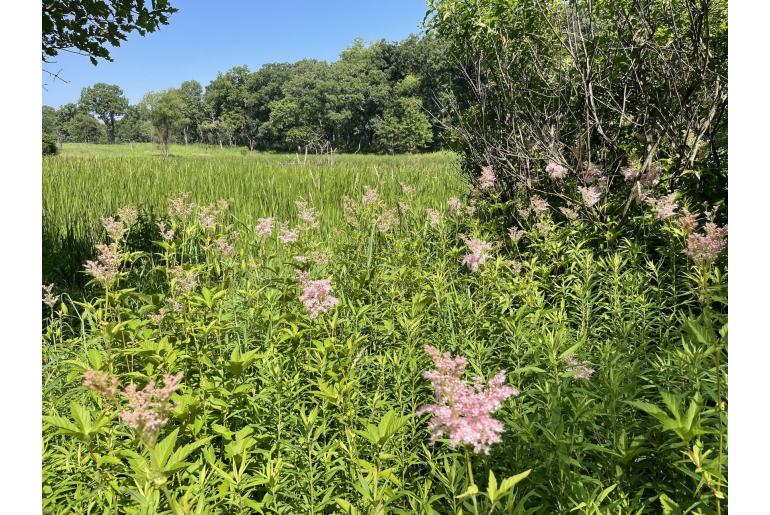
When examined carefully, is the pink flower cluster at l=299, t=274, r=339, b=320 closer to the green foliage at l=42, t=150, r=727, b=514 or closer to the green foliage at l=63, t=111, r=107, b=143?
the green foliage at l=42, t=150, r=727, b=514

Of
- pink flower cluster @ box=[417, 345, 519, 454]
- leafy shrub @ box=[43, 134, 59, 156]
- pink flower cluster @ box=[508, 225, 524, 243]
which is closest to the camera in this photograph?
pink flower cluster @ box=[417, 345, 519, 454]

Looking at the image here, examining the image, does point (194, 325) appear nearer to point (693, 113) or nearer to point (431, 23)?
point (693, 113)

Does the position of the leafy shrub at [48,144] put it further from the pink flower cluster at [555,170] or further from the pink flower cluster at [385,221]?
the pink flower cluster at [555,170]

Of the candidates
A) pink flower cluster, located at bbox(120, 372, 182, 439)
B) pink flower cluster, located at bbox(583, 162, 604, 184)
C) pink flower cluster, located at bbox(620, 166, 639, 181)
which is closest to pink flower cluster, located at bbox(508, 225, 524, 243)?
pink flower cluster, located at bbox(583, 162, 604, 184)

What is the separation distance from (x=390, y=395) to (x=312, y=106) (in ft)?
232

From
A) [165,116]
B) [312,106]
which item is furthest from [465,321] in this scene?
[312,106]

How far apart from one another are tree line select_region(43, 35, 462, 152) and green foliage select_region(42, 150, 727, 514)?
5179cm

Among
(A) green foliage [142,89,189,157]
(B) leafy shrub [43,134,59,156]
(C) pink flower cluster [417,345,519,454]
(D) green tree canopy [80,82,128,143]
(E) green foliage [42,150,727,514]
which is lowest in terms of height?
(E) green foliage [42,150,727,514]

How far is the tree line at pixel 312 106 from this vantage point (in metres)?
58.8

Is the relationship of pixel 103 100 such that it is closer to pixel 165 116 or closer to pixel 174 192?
pixel 165 116

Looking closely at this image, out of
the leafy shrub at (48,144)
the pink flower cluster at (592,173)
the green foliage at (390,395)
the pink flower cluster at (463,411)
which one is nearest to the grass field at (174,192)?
the green foliage at (390,395)

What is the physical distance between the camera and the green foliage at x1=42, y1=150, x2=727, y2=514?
1.55 m

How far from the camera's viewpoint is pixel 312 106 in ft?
227

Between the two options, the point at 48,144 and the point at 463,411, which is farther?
the point at 48,144
